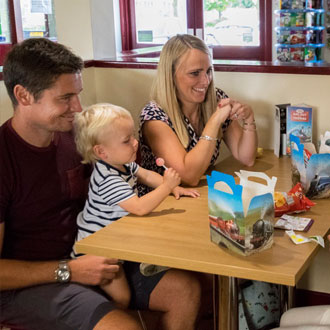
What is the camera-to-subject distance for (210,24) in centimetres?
702

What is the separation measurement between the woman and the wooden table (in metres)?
0.28

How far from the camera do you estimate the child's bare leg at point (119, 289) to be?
2.06 m

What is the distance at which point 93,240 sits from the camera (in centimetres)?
186

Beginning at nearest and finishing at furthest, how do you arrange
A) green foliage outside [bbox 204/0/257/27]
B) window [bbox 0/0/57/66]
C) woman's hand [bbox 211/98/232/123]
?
woman's hand [bbox 211/98/232/123], window [bbox 0/0/57/66], green foliage outside [bbox 204/0/257/27]

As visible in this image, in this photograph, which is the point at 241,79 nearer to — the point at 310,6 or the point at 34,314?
the point at 34,314

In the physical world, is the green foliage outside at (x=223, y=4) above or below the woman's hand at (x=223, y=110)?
above

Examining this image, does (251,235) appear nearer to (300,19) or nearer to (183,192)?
(183,192)

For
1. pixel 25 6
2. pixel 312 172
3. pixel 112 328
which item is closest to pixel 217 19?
pixel 25 6

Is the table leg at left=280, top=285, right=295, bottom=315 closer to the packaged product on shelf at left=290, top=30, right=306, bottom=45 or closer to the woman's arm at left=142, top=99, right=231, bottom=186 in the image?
the woman's arm at left=142, top=99, right=231, bottom=186

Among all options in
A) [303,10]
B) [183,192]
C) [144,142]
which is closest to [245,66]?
[144,142]

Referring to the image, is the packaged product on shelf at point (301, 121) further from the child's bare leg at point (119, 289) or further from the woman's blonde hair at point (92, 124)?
the child's bare leg at point (119, 289)

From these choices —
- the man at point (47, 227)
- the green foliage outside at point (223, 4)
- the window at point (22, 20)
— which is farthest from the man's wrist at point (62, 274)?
the green foliage outside at point (223, 4)

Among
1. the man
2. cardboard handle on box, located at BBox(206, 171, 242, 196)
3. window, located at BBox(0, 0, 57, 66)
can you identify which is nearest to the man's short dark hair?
the man

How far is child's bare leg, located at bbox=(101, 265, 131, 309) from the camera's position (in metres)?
2.06
